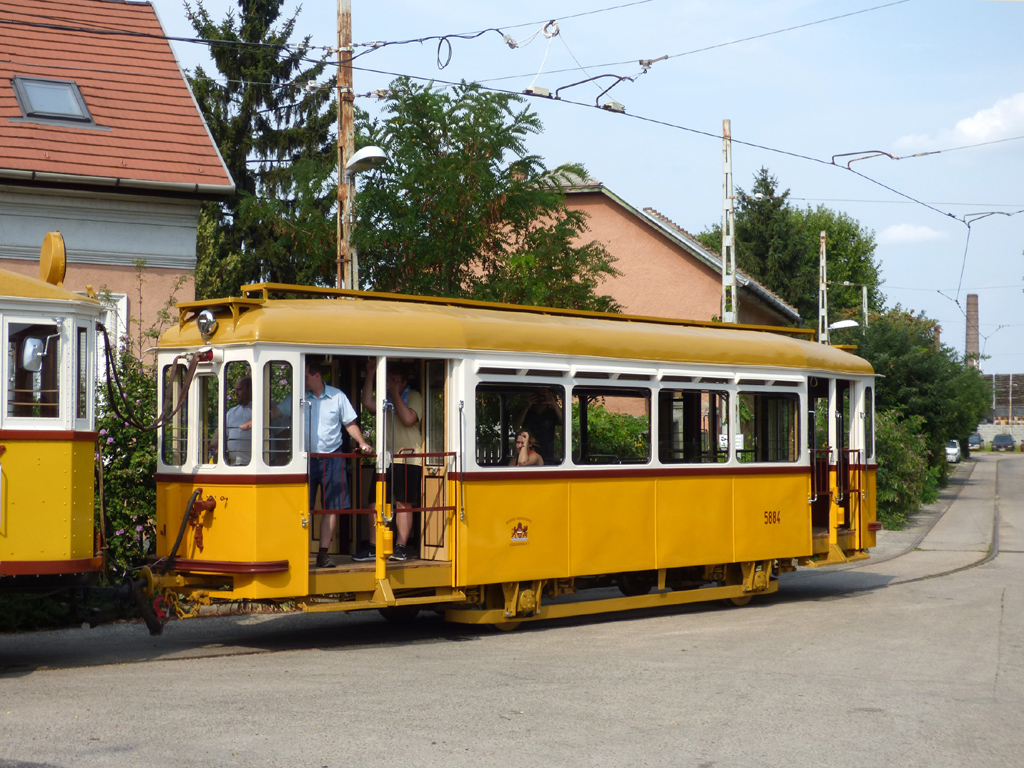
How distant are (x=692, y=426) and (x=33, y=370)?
21.4ft

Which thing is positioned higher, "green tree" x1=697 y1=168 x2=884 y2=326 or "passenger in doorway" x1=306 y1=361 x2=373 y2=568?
"green tree" x1=697 y1=168 x2=884 y2=326

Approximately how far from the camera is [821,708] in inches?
310

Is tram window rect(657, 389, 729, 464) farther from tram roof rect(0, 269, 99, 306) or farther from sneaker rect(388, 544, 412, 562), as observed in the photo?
tram roof rect(0, 269, 99, 306)

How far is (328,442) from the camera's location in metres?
10.1

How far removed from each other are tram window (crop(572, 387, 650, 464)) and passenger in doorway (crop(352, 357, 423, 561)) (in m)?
1.52

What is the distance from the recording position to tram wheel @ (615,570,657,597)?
1275 centimetres

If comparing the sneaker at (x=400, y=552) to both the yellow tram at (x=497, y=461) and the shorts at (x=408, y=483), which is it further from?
the shorts at (x=408, y=483)

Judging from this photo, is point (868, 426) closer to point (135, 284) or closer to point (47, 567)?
point (135, 284)

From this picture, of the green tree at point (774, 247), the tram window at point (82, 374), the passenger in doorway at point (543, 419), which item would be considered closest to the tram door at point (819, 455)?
the passenger in doorway at point (543, 419)

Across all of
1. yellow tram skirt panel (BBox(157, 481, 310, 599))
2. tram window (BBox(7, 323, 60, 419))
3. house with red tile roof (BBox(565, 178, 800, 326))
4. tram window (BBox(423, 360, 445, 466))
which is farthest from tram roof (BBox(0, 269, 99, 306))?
house with red tile roof (BBox(565, 178, 800, 326))

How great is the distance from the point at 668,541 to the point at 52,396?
6041mm

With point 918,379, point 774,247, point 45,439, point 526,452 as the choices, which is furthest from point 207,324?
point 774,247

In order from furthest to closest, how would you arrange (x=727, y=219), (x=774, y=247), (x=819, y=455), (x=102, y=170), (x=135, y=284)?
(x=774, y=247) < (x=727, y=219) < (x=135, y=284) < (x=102, y=170) < (x=819, y=455)

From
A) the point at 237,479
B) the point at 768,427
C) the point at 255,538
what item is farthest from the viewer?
the point at 768,427
